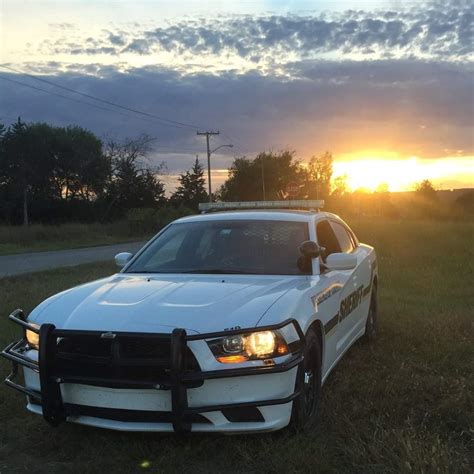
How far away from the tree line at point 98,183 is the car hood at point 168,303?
44940 mm

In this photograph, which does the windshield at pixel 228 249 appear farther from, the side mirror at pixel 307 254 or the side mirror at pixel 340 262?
the side mirror at pixel 340 262

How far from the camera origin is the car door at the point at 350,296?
17.0 feet

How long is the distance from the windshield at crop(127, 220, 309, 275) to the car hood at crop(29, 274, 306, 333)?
262 millimetres

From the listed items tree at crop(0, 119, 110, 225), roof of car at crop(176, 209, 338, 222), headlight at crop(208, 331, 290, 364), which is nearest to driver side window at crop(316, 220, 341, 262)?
roof of car at crop(176, 209, 338, 222)

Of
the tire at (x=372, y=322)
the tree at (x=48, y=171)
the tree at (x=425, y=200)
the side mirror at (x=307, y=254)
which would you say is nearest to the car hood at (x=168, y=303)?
the side mirror at (x=307, y=254)

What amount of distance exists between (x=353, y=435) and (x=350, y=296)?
72.0 inches

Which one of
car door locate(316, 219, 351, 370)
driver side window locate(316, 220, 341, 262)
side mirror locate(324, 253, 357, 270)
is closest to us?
car door locate(316, 219, 351, 370)

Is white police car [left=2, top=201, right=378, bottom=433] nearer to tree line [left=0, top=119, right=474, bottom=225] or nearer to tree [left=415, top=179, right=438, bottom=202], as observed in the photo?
tree line [left=0, top=119, right=474, bottom=225]

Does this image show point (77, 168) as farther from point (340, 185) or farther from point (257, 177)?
point (340, 185)

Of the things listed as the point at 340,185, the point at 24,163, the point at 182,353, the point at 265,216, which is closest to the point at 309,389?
the point at 182,353

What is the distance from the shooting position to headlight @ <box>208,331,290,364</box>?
137 inches

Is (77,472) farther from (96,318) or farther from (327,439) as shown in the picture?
(327,439)

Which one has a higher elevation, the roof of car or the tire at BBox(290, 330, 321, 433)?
the roof of car

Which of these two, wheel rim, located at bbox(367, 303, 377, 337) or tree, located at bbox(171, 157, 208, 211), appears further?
tree, located at bbox(171, 157, 208, 211)
